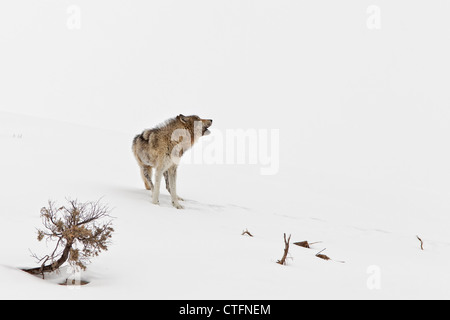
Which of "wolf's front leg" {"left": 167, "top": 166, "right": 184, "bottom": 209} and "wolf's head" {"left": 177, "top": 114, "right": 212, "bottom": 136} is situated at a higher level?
"wolf's head" {"left": 177, "top": 114, "right": 212, "bottom": 136}

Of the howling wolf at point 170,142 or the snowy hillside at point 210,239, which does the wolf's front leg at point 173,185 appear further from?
the snowy hillside at point 210,239

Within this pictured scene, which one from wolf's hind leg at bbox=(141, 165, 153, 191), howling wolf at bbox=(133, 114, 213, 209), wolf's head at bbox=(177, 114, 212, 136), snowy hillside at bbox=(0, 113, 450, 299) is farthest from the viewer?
wolf's hind leg at bbox=(141, 165, 153, 191)

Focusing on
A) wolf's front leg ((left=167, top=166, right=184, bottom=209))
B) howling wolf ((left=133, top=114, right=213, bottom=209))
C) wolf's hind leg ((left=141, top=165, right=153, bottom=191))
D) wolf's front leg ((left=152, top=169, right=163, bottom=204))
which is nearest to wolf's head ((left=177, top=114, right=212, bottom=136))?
howling wolf ((left=133, top=114, right=213, bottom=209))

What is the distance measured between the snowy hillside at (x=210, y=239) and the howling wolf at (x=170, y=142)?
65 centimetres

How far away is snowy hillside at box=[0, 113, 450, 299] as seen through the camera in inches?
173

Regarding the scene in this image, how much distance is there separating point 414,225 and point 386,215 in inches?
32.1

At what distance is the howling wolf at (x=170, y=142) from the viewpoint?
9.06 metres

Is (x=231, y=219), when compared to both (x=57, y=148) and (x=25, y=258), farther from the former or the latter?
(x=57, y=148)

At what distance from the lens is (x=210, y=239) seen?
628 centimetres

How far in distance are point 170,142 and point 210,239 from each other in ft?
10.7

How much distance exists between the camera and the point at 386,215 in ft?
38.5

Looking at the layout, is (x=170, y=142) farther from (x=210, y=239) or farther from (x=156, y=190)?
(x=210, y=239)

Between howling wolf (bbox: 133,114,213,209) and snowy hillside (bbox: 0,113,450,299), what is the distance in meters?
0.65

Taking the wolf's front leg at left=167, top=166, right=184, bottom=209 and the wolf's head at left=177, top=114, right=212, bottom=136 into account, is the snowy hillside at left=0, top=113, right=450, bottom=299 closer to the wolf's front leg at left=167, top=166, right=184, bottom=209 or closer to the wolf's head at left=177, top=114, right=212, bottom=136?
the wolf's front leg at left=167, top=166, right=184, bottom=209
